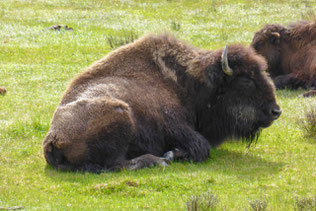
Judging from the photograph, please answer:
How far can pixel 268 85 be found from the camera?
375 inches

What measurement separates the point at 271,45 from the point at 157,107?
815 centimetres

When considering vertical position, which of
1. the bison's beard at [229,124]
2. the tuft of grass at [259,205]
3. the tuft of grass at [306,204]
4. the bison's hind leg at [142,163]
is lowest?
the bison's hind leg at [142,163]

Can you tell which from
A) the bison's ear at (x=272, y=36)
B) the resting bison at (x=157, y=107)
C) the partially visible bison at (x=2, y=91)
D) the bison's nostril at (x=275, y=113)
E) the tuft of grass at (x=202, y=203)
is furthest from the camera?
the bison's ear at (x=272, y=36)

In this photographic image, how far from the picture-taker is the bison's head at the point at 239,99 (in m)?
9.52

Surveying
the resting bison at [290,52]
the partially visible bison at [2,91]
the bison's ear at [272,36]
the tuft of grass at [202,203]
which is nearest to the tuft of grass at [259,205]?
the tuft of grass at [202,203]

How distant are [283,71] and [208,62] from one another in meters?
7.31

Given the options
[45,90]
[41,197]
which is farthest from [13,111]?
[41,197]

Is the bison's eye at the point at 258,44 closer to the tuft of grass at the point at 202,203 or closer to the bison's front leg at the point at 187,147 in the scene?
the bison's front leg at the point at 187,147

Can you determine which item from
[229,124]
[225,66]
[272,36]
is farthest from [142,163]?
[272,36]

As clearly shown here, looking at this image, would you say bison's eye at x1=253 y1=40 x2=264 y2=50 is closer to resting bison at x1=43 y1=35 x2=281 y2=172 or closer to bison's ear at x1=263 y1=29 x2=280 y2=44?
bison's ear at x1=263 y1=29 x2=280 y2=44

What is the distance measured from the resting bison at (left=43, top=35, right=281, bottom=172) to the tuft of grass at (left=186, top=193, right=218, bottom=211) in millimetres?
2273

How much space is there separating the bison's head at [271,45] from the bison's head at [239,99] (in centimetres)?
685

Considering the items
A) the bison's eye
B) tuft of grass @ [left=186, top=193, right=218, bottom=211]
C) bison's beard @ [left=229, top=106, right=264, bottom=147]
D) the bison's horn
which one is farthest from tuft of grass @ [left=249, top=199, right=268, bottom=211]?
the bison's eye

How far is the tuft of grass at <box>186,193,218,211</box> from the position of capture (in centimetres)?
642
